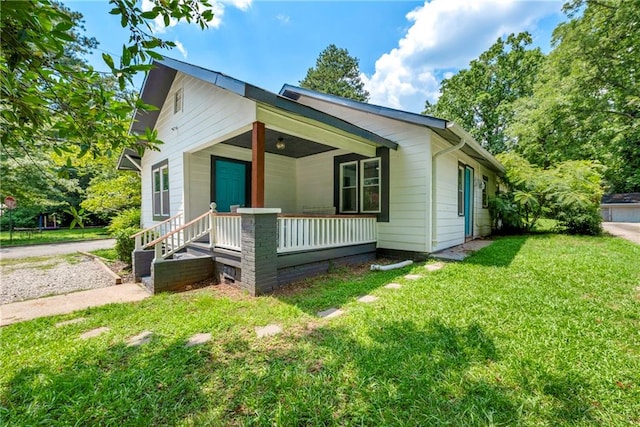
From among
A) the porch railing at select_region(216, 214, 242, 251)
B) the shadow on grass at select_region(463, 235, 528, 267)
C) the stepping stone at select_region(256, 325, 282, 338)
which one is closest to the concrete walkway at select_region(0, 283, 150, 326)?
the porch railing at select_region(216, 214, 242, 251)

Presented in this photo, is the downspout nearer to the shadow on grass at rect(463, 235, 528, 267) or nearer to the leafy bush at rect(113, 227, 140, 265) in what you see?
the shadow on grass at rect(463, 235, 528, 267)

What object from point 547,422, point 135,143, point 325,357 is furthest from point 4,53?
point 547,422

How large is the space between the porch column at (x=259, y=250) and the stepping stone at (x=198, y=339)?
1.38 metres

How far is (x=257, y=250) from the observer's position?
13.9 feet

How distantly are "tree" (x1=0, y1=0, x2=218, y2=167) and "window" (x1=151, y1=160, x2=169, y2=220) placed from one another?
20.5 feet

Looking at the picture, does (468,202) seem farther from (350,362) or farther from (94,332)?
(94,332)

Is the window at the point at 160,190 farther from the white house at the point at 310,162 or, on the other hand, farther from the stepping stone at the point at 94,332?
the stepping stone at the point at 94,332

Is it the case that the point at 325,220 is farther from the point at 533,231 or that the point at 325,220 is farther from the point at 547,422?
the point at 533,231

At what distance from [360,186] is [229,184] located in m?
3.65

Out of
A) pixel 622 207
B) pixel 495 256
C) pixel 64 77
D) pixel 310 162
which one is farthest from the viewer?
pixel 622 207

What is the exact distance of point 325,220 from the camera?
223 inches

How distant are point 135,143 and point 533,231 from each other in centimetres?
1332

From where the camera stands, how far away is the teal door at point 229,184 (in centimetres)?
747

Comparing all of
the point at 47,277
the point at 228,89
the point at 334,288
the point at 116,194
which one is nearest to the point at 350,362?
the point at 334,288
